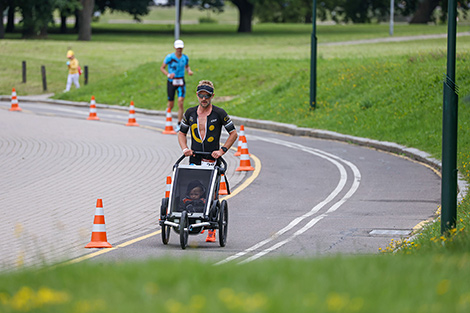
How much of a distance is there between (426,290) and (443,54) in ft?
75.9

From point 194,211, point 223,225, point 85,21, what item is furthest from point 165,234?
point 85,21

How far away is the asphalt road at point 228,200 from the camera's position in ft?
32.3

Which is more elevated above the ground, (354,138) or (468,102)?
(468,102)

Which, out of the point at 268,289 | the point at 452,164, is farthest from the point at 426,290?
the point at 452,164

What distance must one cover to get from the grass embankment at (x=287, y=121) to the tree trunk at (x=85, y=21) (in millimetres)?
7629

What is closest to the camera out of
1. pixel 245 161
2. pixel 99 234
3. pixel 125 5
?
pixel 99 234

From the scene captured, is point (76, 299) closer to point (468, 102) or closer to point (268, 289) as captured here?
point (268, 289)

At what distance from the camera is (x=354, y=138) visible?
2134cm

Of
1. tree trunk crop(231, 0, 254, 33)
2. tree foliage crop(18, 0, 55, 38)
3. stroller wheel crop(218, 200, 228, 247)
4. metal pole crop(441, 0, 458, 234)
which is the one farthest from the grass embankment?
tree trunk crop(231, 0, 254, 33)

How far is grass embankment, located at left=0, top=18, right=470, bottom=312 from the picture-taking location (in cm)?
483

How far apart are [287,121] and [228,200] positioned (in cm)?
1220

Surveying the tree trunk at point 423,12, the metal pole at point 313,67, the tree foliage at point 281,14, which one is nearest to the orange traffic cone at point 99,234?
the metal pole at point 313,67

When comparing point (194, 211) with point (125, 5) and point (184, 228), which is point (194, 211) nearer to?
point (184, 228)

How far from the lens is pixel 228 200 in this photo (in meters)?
13.2
